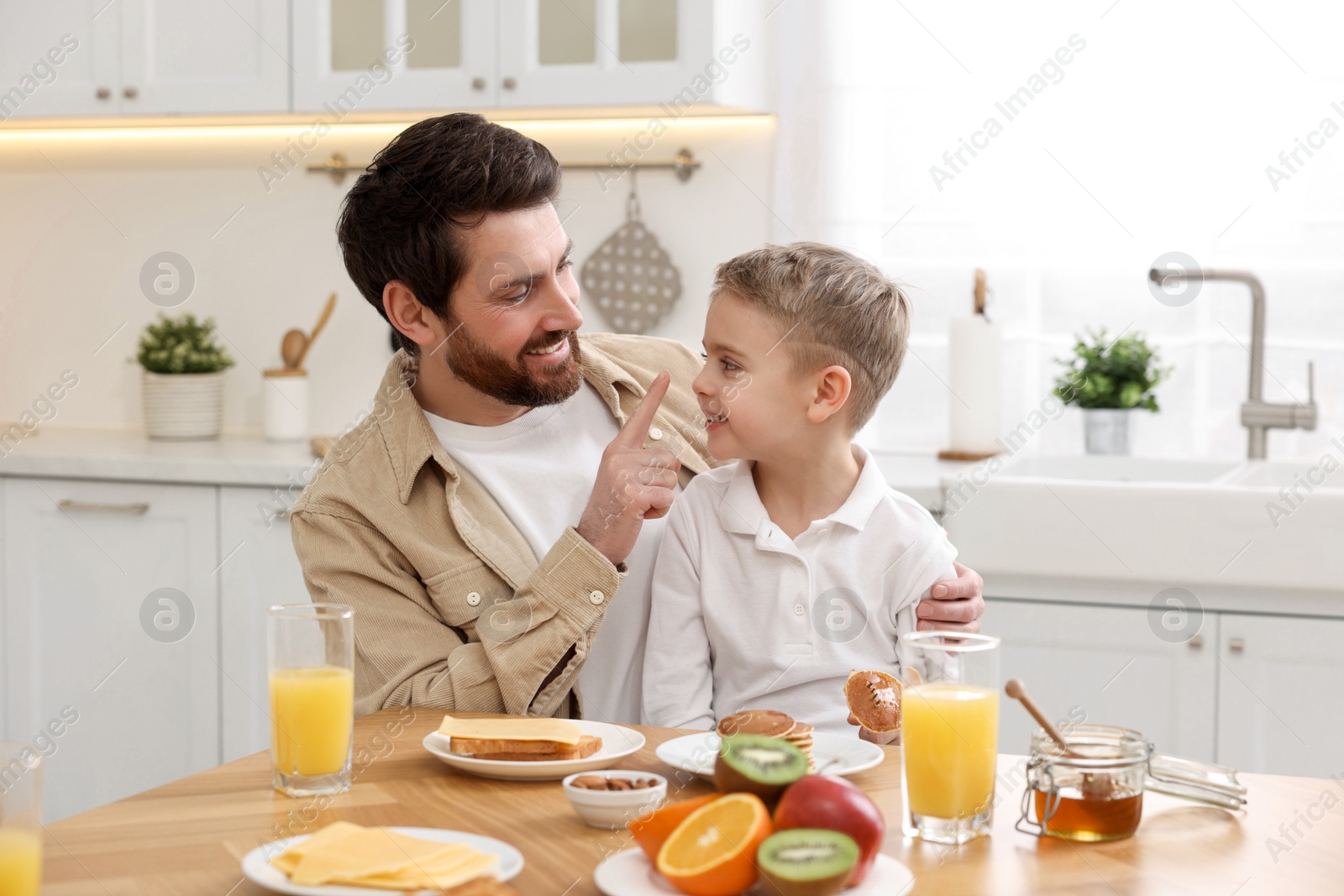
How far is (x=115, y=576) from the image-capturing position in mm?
2820

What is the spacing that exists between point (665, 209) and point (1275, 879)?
94.4 inches

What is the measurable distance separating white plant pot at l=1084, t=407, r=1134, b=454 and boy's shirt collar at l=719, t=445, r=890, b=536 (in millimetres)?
1237

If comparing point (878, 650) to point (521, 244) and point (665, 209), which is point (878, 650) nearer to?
point (521, 244)

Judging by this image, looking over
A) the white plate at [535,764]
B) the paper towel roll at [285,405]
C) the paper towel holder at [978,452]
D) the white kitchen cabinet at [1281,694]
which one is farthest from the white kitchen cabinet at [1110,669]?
the paper towel roll at [285,405]

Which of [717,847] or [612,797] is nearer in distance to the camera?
[717,847]

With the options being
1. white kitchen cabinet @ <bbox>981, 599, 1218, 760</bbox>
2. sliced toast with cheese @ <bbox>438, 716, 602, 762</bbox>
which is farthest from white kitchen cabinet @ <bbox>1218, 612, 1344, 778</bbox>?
sliced toast with cheese @ <bbox>438, 716, 602, 762</bbox>

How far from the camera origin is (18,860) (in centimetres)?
77

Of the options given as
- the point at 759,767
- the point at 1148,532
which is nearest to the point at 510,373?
the point at 759,767

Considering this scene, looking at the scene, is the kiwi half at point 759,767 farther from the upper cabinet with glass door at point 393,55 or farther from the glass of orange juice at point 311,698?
the upper cabinet with glass door at point 393,55

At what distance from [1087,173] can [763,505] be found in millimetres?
1625

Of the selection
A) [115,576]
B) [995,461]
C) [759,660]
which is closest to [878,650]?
[759,660]

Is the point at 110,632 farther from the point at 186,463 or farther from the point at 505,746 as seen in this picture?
the point at 505,746

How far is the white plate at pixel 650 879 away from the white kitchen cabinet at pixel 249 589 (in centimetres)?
196

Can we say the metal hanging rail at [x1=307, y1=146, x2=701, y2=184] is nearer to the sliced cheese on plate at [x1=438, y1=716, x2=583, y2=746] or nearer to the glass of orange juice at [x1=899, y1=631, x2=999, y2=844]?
the sliced cheese on plate at [x1=438, y1=716, x2=583, y2=746]
